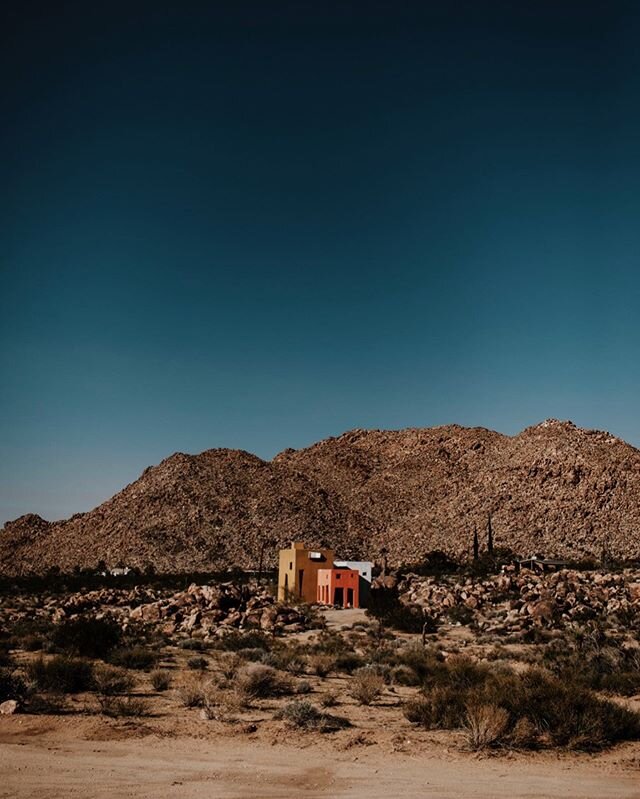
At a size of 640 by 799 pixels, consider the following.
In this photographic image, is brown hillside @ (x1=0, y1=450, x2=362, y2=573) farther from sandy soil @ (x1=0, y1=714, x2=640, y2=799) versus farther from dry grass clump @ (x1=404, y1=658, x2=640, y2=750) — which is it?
sandy soil @ (x1=0, y1=714, x2=640, y2=799)

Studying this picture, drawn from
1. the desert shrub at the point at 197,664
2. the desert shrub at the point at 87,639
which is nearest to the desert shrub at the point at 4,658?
the desert shrub at the point at 87,639

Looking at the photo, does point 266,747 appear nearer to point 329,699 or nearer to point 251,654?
point 329,699

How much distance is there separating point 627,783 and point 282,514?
82.5 metres

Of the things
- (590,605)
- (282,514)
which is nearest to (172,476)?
(282,514)

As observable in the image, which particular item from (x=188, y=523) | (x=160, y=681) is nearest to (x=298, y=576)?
(x=160, y=681)

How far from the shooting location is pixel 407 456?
117000 mm

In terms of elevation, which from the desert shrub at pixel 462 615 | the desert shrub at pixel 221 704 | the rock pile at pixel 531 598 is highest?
the rock pile at pixel 531 598

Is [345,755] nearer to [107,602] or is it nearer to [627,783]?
[627,783]

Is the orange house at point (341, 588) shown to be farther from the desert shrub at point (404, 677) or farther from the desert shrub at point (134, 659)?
the desert shrub at point (404, 677)

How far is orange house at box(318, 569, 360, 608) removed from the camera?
44219mm

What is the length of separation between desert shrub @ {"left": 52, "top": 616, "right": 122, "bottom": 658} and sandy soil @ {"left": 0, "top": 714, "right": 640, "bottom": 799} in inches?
376

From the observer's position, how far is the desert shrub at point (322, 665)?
19.8 meters

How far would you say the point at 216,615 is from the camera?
32.8 meters

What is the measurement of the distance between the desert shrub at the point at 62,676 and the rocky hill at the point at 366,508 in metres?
62.1
